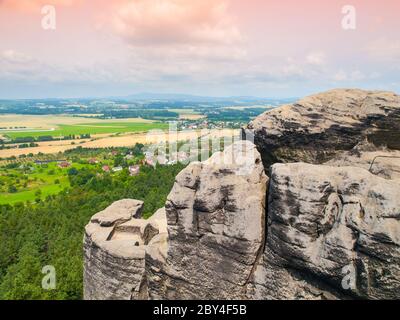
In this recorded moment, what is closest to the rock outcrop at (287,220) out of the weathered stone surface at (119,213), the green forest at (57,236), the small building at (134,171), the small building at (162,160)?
the weathered stone surface at (119,213)

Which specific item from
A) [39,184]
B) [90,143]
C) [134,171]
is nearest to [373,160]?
[134,171]

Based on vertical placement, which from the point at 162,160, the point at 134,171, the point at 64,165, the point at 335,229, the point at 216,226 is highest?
the point at 335,229

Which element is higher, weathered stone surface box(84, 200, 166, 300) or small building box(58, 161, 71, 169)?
weathered stone surface box(84, 200, 166, 300)

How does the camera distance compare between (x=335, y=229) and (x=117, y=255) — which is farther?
(x=117, y=255)

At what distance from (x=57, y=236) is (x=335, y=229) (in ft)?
136

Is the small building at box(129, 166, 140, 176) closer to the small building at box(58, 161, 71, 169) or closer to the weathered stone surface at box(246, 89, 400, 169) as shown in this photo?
the small building at box(58, 161, 71, 169)

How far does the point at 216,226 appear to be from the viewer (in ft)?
49.5

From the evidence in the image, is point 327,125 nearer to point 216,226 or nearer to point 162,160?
point 216,226

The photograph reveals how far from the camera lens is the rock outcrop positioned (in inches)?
481

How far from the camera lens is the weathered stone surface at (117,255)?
59.1 feet

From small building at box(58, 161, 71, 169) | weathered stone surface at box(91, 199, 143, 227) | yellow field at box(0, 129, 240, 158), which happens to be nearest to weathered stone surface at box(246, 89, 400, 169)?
weathered stone surface at box(91, 199, 143, 227)

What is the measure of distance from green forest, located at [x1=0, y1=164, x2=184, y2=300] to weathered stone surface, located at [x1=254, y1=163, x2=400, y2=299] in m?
21.2

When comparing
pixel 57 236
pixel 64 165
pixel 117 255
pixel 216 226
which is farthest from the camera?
pixel 64 165

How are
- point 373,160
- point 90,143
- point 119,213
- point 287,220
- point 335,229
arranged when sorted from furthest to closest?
point 90,143
point 119,213
point 373,160
point 287,220
point 335,229
